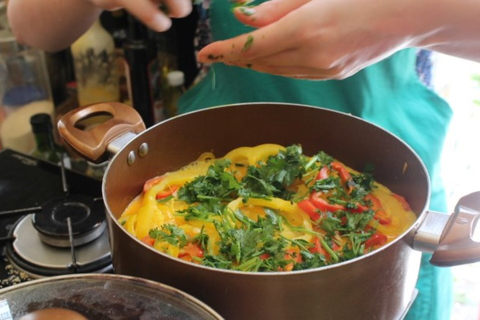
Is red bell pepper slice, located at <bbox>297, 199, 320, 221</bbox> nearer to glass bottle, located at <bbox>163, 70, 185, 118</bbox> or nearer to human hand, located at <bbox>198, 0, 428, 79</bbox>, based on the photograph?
human hand, located at <bbox>198, 0, 428, 79</bbox>

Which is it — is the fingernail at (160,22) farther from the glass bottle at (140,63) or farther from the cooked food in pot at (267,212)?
the glass bottle at (140,63)

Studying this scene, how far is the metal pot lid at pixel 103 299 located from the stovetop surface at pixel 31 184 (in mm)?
423

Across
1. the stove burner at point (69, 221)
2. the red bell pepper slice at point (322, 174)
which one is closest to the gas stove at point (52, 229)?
the stove burner at point (69, 221)

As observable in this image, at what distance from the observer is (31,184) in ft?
3.59

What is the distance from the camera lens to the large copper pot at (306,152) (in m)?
0.56

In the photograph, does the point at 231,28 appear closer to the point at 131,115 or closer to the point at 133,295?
the point at 131,115

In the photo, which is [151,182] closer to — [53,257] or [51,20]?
[53,257]

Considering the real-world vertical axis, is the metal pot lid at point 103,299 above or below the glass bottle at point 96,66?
above

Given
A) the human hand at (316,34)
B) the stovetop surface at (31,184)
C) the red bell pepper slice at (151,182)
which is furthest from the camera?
the stovetop surface at (31,184)

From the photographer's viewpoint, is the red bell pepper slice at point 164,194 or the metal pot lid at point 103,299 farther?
the red bell pepper slice at point 164,194

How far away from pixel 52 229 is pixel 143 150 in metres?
0.19

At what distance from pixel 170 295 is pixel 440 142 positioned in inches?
27.7

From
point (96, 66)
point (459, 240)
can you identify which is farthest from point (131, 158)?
point (96, 66)

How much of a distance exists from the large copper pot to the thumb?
0.24 m
